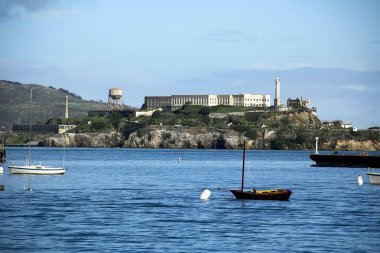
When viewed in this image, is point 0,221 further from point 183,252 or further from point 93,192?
point 93,192

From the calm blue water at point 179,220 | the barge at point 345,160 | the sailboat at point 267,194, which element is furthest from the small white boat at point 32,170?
the barge at point 345,160

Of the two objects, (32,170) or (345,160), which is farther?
(345,160)

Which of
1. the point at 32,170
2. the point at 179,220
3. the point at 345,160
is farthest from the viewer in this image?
the point at 345,160

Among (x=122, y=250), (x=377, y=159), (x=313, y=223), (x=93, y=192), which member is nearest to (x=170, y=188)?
(x=93, y=192)

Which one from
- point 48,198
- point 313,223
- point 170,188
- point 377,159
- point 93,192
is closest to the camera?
point 313,223

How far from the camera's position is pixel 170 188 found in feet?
364

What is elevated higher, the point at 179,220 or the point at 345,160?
the point at 345,160

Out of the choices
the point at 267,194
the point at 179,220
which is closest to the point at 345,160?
the point at 267,194

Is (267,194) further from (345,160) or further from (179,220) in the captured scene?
(345,160)

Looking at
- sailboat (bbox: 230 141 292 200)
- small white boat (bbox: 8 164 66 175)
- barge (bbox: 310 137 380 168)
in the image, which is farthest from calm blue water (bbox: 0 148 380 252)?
barge (bbox: 310 137 380 168)

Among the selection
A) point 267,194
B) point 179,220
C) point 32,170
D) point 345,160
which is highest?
point 345,160

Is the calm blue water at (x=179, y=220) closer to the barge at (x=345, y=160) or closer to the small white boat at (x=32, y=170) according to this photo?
the small white boat at (x=32, y=170)

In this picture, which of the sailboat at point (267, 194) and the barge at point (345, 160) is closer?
the sailboat at point (267, 194)

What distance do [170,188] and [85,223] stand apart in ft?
140
